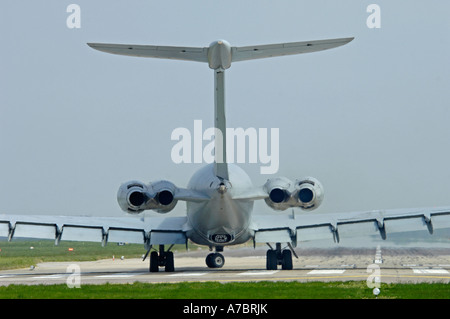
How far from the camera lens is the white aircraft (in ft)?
114

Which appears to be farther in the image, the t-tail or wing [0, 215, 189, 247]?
wing [0, 215, 189, 247]

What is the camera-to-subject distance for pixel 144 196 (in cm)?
3538

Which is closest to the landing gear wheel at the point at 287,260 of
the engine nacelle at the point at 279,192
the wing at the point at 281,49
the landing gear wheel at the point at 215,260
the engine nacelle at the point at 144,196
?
the engine nacelle at the point at 279,192

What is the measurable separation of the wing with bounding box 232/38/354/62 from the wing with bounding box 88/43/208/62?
1376 mm

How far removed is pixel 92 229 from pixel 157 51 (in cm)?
1353

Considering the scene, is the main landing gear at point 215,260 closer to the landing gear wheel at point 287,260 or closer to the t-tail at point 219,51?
the landing gear wheel at point 287,260

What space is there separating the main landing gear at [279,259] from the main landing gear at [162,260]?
5.05 metres

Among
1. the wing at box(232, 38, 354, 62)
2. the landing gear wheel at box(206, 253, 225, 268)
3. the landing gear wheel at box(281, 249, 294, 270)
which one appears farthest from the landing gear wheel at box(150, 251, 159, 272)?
the wing at box(232, 38, 354, 62)

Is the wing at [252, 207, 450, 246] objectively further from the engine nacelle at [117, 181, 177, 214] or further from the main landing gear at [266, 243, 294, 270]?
the engine nacelle at [117, 181, 177, 214]

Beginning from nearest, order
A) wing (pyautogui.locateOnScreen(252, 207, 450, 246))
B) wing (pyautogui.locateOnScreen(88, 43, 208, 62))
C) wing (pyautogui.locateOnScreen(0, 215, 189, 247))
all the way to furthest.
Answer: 1. wing (pyautogui.locateOnScreen(88, 43, 208, 62))
2. wing (pyautogui.locateOnScreen(0, 215, 189, 247))
3. wing (pyautogui.locateOnScreen(252, 207, 450, 246))

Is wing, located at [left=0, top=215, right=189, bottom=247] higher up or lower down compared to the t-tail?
lower down

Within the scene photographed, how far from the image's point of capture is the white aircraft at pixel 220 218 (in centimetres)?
3484

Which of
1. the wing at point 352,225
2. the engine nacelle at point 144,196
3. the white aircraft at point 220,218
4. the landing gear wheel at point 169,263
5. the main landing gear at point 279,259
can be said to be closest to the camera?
the white aircraft at point 220,218

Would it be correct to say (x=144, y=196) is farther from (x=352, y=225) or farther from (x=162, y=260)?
(x=352, y=225)
